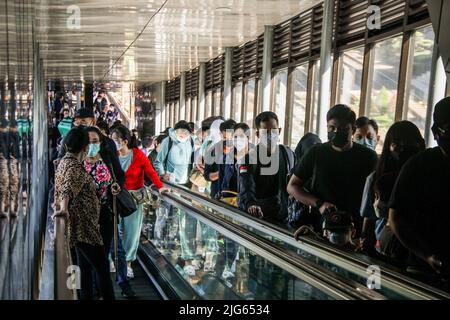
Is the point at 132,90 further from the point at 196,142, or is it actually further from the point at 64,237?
the point at 64,237

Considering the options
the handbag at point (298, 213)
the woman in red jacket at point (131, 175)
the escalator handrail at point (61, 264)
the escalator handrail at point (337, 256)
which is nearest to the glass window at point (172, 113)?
the woman in red jacket at point (131, 175)

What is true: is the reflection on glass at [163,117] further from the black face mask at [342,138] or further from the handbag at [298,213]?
the black face mask at [342,138]

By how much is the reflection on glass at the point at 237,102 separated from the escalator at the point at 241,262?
647 centimetres

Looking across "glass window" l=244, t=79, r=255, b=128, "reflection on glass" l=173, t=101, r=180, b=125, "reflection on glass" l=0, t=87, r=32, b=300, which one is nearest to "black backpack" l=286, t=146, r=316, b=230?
"reflection on glass" l=0, t=87, r=32, b=300

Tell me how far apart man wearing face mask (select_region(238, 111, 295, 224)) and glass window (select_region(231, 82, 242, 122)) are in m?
9.05

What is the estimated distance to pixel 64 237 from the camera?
11.2ft

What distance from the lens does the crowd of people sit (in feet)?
7.16

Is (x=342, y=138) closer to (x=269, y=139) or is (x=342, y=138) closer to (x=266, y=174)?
(x=269, y=139)

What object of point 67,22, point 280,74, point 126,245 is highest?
point 67,22

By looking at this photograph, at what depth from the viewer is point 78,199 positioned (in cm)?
371

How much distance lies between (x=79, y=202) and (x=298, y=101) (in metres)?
7.09

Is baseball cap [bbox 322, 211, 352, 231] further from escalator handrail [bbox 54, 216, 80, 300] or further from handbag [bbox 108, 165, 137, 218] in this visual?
handbag [bbox 108, 165, 137, 218]
